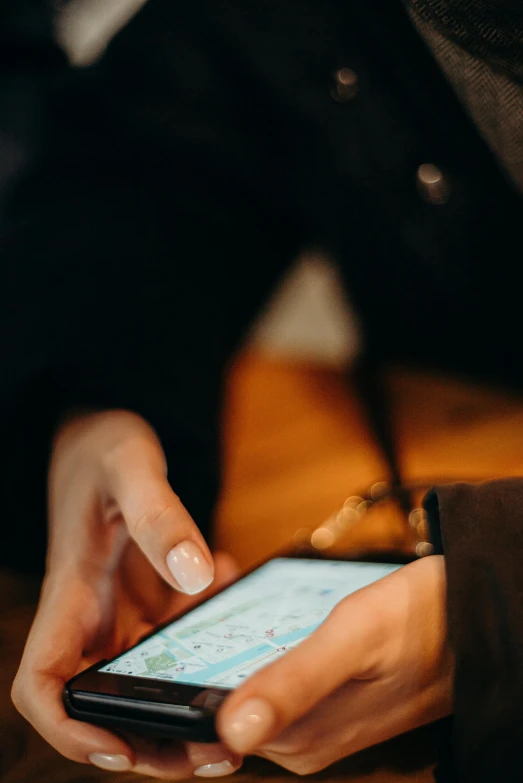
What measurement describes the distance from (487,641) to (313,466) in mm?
331

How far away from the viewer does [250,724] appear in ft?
0.62

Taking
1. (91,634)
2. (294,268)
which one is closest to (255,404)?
(294,268)

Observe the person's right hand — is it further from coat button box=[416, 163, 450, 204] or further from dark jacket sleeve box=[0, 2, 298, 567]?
coat button box=[416, 163, 450, 204]

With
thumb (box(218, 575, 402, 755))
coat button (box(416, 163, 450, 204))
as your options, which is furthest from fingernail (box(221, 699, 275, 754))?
coat button (box(416, 163, 450, 204))

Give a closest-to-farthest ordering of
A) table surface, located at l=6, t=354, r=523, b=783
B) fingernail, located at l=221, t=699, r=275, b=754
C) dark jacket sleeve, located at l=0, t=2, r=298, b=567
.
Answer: fingernail, located at l=221, t=699, r=275, b=754
table surface, located at l=6, t=354, r=523, b=783
dark jacket sleeve, located at l=0, t=2, r=298, b=567

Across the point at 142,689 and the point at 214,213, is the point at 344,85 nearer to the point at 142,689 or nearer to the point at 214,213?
the point at 214,213

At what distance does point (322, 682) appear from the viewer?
0.68ft

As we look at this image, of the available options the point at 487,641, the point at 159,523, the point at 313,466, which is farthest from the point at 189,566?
the point at 313,466

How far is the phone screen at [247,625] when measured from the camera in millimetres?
261

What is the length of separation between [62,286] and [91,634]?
23 centimetres

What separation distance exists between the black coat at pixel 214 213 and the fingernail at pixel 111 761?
19 centimetres

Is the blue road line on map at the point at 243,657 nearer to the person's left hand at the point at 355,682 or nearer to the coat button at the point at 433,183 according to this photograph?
the person's left hand at the point at 355,682

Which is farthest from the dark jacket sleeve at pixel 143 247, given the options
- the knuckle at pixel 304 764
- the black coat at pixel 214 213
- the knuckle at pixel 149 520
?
the knuckle at pixel 304 764

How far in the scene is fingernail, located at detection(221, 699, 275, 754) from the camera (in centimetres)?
19
